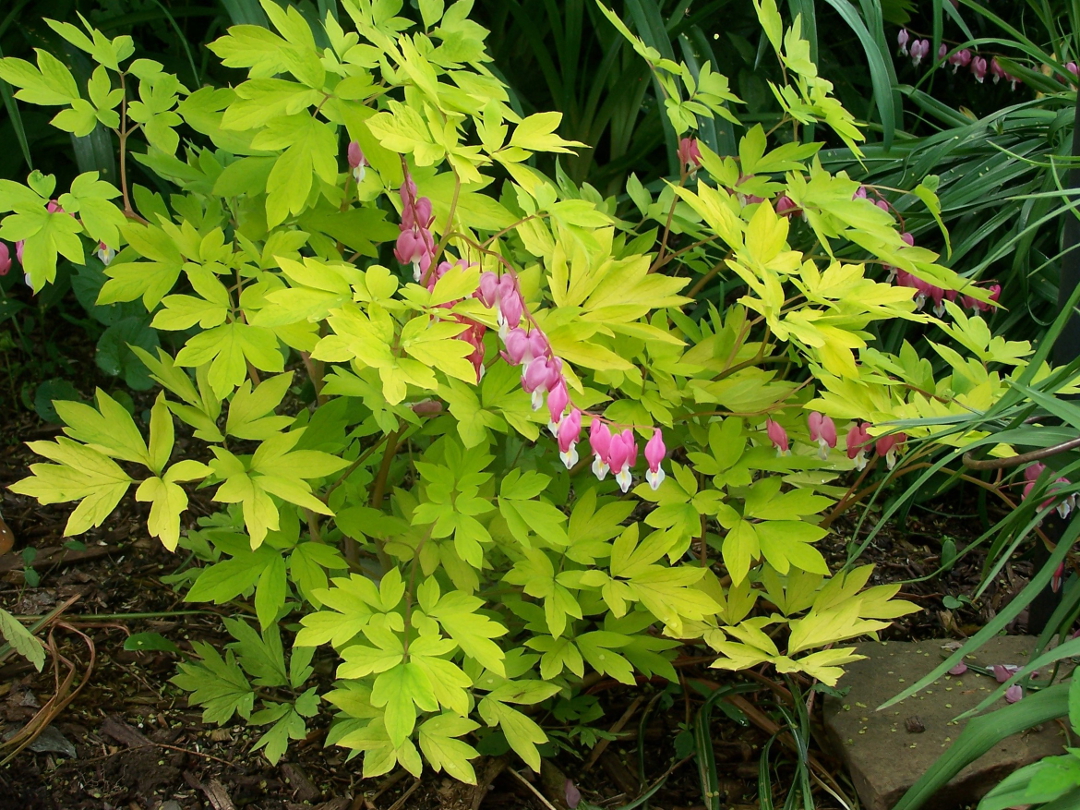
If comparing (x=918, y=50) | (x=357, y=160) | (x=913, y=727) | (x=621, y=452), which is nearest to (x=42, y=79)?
(x=357, y=160)

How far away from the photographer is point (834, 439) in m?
1.63

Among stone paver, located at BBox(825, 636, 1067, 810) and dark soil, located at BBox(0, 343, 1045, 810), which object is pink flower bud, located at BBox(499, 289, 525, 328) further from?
stone paver, located at BBox(825, 636, 1067, 810)

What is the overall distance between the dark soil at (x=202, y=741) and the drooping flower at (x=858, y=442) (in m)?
0.56

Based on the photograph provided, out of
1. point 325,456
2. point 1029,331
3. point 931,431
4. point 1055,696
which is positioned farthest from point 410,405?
point 1029,331

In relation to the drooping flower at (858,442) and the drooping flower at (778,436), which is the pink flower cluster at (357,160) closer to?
the drooping flower at (778,436)

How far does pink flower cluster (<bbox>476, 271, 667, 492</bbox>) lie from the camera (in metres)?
1.24

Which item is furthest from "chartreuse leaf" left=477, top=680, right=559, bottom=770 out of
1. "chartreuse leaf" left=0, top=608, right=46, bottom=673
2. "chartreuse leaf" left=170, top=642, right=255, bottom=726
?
"chartreuse leaf" left=170, top=642, right=255, bottom=726

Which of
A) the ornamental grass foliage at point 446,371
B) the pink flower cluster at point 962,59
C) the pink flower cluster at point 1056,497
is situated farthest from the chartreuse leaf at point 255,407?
the pink flower cluster at point 962,59

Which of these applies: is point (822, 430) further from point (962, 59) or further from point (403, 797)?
point (962, 59)

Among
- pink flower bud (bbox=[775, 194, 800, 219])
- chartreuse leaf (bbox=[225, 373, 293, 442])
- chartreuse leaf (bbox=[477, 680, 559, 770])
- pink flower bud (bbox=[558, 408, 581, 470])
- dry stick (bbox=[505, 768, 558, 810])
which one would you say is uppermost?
pink flower bud (bbox=[775, 194, 800, 219])

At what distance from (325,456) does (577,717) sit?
2.88 ft

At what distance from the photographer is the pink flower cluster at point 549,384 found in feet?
4.07

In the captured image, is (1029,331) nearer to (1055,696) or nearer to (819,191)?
(819,191)

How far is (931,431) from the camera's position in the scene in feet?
5.30
